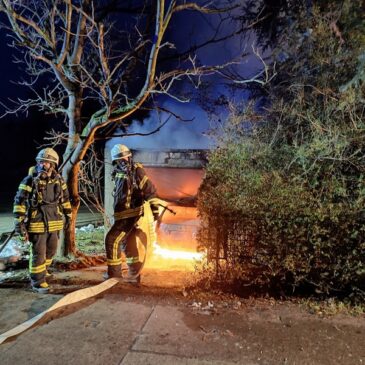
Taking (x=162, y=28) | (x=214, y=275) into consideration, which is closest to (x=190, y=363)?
(x=214, y=275)

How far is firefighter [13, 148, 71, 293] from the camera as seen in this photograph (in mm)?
4867

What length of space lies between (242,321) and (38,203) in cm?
308

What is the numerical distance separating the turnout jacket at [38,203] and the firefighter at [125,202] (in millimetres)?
821

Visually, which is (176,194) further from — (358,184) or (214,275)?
(358,184)

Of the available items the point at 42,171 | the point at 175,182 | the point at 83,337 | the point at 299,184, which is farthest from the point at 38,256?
the point at 175,182

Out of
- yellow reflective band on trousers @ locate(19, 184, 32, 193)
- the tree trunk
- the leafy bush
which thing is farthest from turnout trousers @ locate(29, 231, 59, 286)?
the leafy bush

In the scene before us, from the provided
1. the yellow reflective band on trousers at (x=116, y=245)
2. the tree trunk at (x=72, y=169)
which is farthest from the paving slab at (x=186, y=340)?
the tree trunk at (x=72, y=169)

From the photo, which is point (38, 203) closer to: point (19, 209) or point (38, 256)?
point (19, 209)

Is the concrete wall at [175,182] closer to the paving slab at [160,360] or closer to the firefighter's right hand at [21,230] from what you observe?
the firefighter's right hand at [21,230]

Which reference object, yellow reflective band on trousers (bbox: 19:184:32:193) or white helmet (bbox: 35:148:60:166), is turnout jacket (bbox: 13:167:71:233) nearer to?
yellow reflective band on trousers (bbox: 19:184:32:193)

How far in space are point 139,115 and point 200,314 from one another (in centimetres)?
792

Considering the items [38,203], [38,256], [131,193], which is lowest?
[38,256]

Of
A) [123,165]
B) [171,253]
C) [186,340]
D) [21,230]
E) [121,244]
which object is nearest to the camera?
[186,340]

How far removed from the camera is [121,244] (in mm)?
5477
